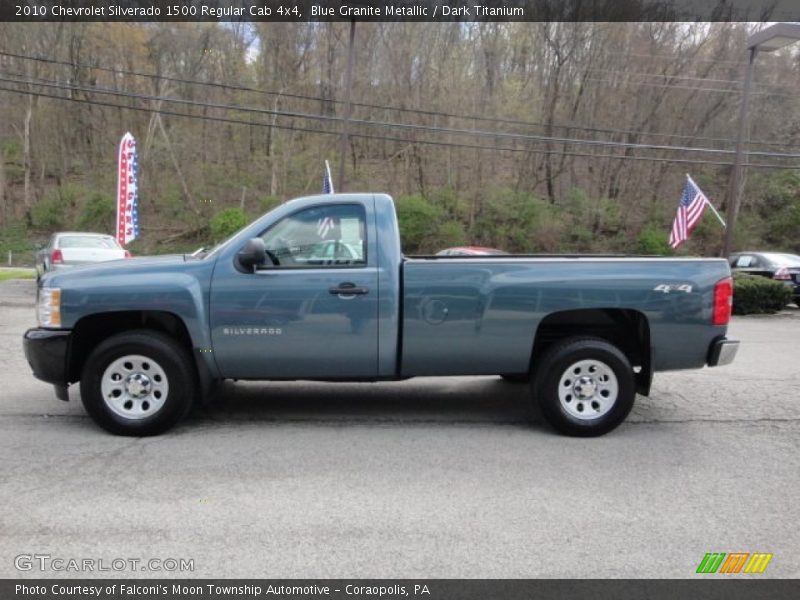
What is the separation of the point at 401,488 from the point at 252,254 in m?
2.12

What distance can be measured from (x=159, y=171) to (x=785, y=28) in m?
33.6

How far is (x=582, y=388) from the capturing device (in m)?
5.31

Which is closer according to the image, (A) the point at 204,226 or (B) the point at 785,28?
(B) the point at 785,28

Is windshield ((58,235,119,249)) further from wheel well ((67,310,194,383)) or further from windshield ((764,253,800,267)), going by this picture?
windshield ((764,253,800,267))

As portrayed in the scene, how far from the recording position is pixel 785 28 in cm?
1435

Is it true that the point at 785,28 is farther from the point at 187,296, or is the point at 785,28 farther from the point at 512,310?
the point at 187,296

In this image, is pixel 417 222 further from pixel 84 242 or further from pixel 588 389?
pixel 588 389

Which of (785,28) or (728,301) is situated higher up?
(785,28)

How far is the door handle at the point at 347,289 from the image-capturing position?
5117 millimetres

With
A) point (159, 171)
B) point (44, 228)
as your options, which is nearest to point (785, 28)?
point (159, 171)

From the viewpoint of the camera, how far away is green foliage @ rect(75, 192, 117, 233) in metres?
36.7

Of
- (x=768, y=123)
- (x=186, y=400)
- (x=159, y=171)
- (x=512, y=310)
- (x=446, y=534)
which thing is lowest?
(x=446, y=534)

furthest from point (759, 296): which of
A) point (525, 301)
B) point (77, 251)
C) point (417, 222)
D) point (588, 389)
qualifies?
point (417, 222)

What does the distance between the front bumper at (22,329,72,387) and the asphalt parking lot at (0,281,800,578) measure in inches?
20.9
